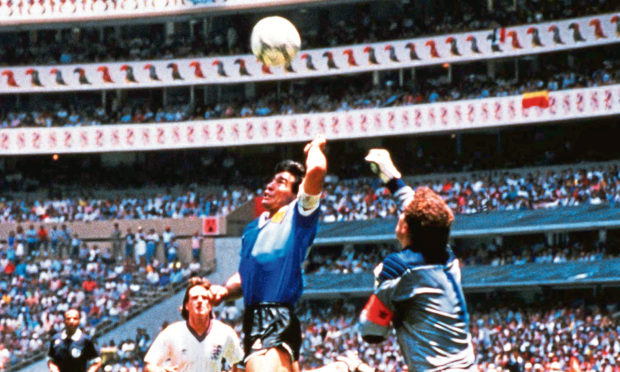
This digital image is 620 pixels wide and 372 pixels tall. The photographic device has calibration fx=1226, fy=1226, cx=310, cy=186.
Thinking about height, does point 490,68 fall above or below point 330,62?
below

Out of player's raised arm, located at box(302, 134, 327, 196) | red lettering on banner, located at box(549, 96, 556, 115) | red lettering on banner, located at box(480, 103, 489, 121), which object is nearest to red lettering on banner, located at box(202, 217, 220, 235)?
red lettering on banner, located at box(480, 103, 489, 121)

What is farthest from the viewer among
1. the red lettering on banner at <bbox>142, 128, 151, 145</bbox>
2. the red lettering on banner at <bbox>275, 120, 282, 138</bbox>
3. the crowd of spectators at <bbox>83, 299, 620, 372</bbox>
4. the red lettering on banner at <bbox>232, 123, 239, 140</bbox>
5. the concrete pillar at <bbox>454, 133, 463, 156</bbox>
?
the red lettering on banner at <bbox>142, 128, 151, 145</bbox>

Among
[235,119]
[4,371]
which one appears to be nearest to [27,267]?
[4,371]

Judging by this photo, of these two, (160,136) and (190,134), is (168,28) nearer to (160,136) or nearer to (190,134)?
(160,136)

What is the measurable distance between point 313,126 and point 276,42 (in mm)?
37224

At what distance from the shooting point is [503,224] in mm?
43375

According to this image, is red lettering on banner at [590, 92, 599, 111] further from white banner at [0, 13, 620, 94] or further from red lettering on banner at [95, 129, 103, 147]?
red lettering on banner at [95, 129, 103, 147]

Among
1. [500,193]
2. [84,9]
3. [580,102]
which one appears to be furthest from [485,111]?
[84,9]

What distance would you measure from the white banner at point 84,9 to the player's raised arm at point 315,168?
45.9m

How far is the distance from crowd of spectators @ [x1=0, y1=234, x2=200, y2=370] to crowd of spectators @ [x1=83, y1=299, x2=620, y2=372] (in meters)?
1.88

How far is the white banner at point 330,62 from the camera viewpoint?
47875 mm

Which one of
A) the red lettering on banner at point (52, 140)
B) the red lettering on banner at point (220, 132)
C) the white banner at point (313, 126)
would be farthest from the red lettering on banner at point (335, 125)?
the red lettering on banner at point (52, 140)

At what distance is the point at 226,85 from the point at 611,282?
22746 millimetres

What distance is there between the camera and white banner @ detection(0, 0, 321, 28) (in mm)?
54531
